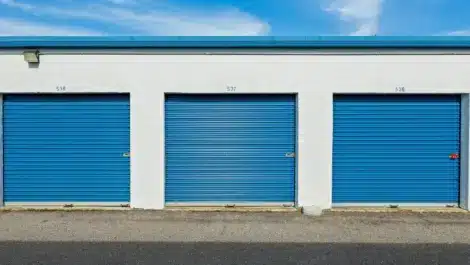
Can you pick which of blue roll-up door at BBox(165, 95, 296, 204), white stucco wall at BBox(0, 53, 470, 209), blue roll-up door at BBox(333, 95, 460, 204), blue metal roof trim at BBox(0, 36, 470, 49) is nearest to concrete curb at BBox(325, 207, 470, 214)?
blue roll-up door at BBox(333, 95, 460, 204)

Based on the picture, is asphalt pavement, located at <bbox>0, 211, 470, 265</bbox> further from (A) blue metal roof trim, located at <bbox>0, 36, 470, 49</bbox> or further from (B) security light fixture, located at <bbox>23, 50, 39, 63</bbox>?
(A) blue metal roof trim, located at <bbox>0, 36, 470, 49</bbox>

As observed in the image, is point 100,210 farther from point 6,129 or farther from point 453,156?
point 453,156

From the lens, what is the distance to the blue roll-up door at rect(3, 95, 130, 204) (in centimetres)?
835

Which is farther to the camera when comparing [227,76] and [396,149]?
[396,149]

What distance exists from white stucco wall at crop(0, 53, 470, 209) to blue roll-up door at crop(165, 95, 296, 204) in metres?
0.34

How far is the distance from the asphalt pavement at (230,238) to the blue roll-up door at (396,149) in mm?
673

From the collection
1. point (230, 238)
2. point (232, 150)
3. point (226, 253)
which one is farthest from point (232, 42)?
point (226, 253)

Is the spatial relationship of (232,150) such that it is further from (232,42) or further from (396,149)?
(396,149)

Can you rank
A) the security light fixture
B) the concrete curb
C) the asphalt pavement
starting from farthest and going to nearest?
the concrete curb, the security light fixture, the asphalt pavement

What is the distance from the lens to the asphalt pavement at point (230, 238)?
527 centimetres

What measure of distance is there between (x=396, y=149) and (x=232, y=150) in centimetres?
339

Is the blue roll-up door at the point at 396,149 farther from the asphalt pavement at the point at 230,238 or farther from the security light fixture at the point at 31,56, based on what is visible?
the security light fixture at the point at 31,56

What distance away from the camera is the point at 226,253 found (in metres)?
5.48

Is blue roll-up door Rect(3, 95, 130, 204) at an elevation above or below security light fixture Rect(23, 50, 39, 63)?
below
